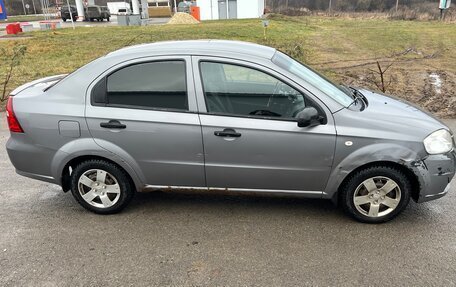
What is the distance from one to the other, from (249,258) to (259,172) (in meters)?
0.78

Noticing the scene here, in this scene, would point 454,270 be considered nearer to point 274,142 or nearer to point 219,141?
point 274,142

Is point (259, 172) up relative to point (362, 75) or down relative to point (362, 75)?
up

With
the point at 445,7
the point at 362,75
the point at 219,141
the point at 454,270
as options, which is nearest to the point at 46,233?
the point at 219,141

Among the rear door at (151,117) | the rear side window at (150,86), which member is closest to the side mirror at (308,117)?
the rear door at (151,117)

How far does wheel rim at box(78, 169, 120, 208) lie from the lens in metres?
3.74

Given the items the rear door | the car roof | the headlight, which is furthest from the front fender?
the rear door

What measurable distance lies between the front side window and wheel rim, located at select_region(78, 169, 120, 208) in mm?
1219

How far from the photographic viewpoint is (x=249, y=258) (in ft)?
10.4

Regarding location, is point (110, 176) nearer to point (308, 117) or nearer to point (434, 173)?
point (308, 117)

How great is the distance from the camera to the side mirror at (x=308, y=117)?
3.29 m

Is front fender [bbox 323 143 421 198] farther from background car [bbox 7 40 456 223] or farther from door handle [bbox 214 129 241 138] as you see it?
door handle [bbox 214 129 241 138]

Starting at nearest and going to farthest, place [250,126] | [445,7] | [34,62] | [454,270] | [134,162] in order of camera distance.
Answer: [454,270] < [250,126] < [134,162] < [34,62] < [445,7]

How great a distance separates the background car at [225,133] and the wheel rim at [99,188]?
12 mm

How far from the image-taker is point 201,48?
3.63m
